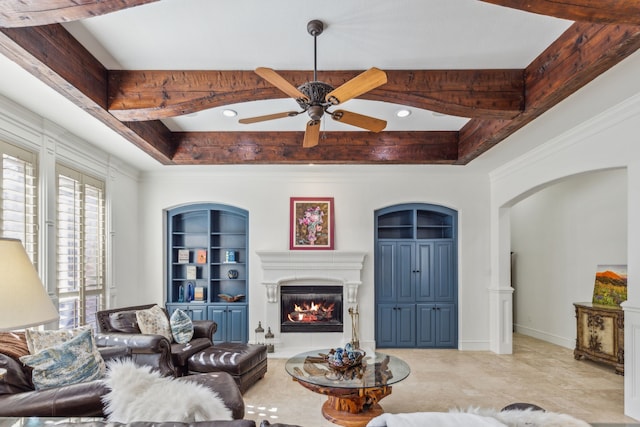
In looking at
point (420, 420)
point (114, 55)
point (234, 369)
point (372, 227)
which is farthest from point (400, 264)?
point (420, 420)

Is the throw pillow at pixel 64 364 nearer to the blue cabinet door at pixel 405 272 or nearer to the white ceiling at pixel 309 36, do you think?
the white ceiling at pixel 309 36

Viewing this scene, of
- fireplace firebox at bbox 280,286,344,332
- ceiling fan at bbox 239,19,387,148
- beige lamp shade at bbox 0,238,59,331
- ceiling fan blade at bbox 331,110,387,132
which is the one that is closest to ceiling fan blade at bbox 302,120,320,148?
ceiling fan at bbox 239,19,387,148

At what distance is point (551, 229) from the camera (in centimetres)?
681

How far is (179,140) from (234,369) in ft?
9.06

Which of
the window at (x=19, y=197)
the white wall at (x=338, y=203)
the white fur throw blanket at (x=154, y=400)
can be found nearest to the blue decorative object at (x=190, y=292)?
the white wall at (x=338, y=203)

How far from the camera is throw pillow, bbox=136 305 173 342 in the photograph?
14.3ft

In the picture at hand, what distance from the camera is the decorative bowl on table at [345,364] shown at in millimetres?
3371

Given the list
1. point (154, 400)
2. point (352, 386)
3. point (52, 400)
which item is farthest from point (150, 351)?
point (154, 400)

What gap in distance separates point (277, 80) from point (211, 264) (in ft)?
14.9

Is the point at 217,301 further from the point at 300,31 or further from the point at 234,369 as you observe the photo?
the point at 300,31

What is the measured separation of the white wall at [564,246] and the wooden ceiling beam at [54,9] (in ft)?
18.2

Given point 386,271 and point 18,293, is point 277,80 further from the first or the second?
point 386,271

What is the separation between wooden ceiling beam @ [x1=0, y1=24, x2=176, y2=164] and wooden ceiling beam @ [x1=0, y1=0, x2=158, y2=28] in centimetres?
28

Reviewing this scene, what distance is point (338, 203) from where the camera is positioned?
627cm
